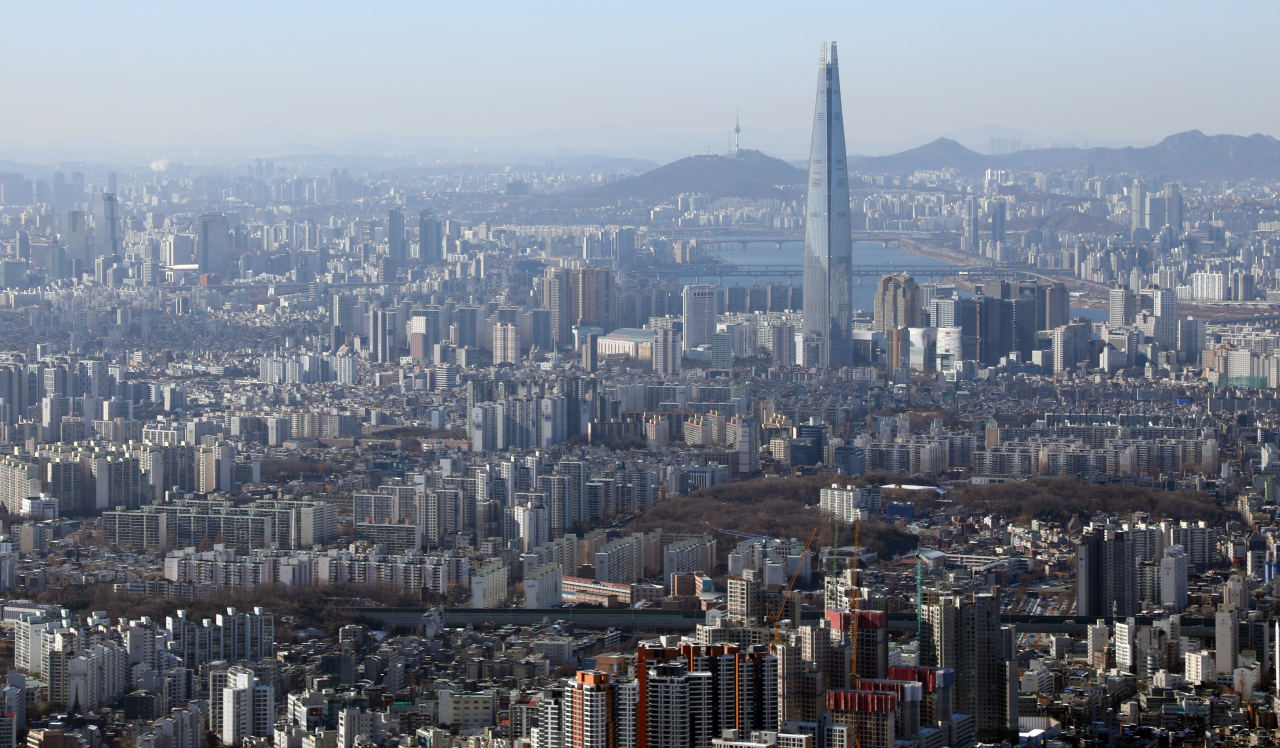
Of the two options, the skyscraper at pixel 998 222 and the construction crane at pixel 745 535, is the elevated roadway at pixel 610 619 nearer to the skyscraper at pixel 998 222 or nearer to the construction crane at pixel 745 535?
the construction crane at pixel 745 535

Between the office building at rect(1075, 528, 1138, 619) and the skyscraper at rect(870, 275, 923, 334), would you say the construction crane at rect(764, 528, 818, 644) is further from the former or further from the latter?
the skyscraper at rect(870, 275, 923, 334)

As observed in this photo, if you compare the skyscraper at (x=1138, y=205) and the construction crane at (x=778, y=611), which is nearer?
the construction crane at (x=778, y=611)

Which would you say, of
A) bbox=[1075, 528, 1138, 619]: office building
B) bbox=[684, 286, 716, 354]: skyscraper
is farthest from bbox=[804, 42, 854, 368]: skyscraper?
bbox=[1075, 528, 1138, 619]: office building

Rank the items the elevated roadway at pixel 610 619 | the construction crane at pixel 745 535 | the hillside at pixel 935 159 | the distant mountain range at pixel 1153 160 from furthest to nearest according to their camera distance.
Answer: the hillside at pixel 935 159, the distant mountain range at pixel 1153 160, the construction crane at pixel 745 535, the elevated roadway at pixel 610 619

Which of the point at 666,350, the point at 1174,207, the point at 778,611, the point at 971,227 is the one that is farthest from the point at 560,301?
the point at 1174,207

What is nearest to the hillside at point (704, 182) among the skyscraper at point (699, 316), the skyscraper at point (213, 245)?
the skyscraper at point (213, 245)

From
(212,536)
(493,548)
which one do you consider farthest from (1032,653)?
(212,536)

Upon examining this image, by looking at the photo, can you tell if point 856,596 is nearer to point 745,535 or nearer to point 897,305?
point 745,535
